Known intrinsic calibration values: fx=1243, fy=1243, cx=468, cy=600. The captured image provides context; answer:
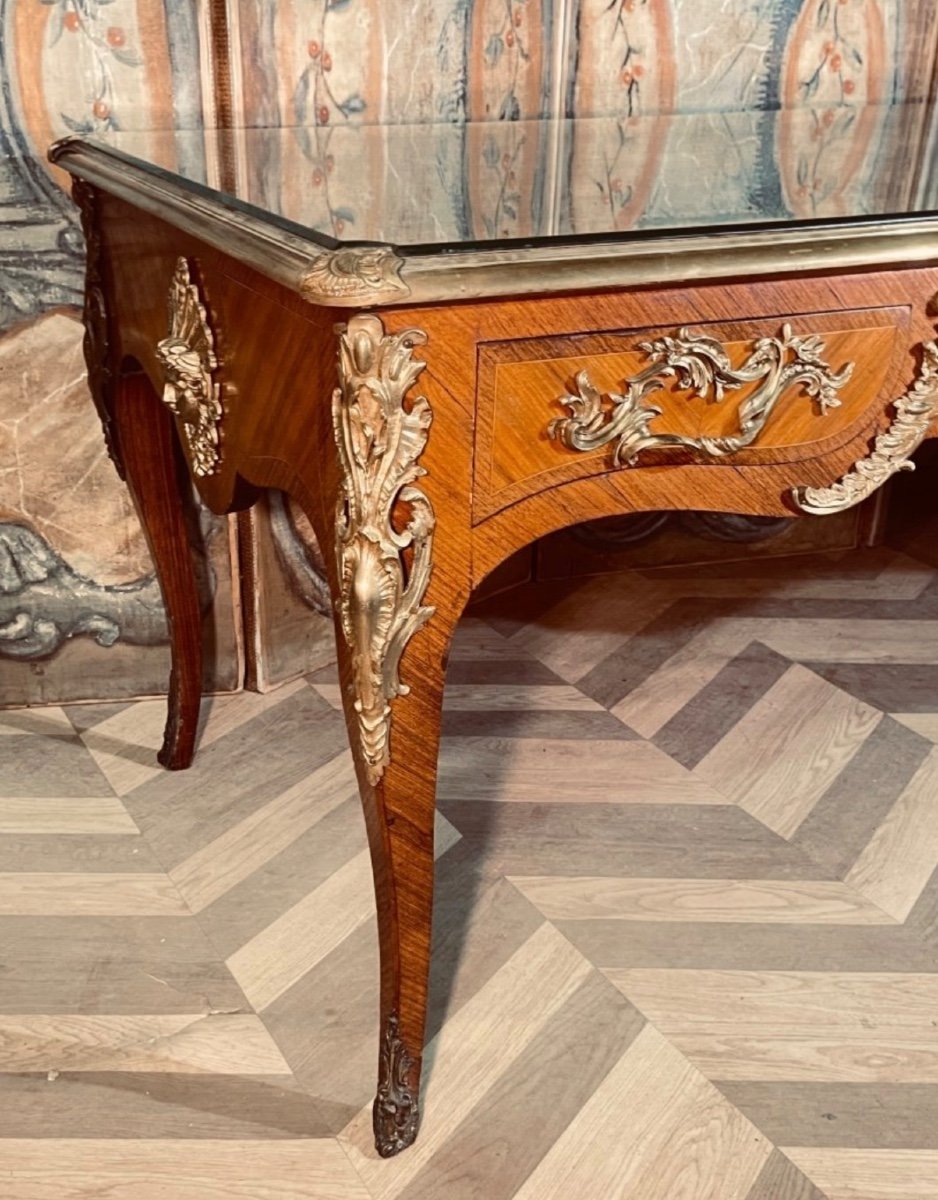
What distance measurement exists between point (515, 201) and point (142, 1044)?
712 millimetres

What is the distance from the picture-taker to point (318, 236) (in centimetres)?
67

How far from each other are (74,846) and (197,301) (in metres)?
0.63

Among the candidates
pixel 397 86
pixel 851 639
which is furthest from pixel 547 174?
pixel 851 639

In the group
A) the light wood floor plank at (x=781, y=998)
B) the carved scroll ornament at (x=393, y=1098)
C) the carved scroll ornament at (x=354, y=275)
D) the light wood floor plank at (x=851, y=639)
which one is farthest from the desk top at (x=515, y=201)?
the light wood floor plank at (x=851, y=639)

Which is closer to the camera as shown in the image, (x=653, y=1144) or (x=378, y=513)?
(x=378, y=513)

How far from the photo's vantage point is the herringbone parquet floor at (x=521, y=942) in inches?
35.9

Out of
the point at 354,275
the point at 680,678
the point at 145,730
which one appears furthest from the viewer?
Result: the point at 680,678

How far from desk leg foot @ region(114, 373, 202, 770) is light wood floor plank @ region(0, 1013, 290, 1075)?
39cm

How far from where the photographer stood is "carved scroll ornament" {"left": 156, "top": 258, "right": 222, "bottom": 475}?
866 millimetres

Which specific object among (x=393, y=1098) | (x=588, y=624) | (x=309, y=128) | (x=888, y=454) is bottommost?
(x=588, y=624)

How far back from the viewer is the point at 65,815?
1.30m

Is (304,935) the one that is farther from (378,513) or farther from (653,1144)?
(378,513)

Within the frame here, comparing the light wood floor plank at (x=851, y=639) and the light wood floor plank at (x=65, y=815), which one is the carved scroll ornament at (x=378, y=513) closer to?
the light wood floor plank at (x=65, y=815)

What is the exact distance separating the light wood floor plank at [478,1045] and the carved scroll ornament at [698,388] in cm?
51
